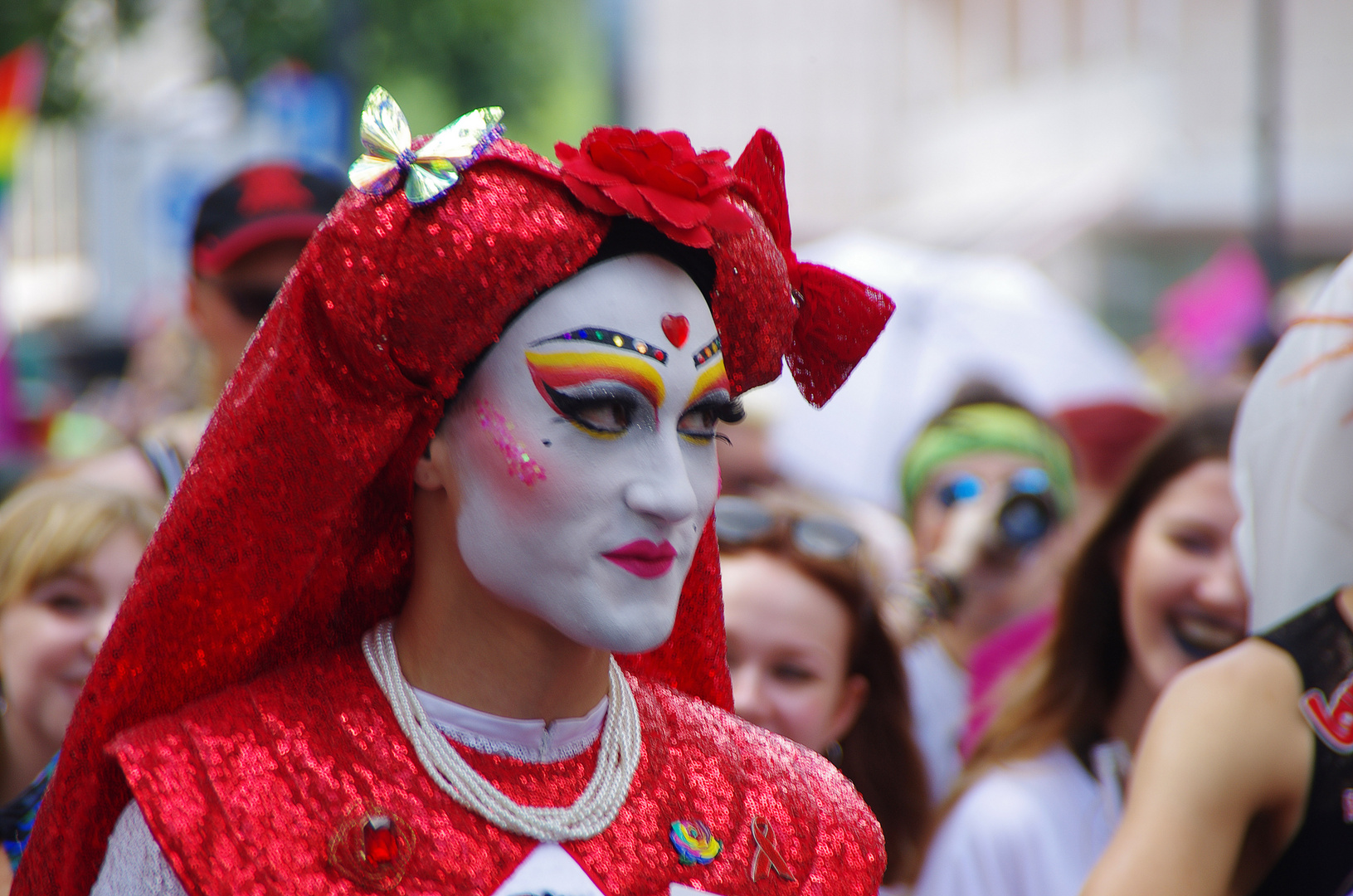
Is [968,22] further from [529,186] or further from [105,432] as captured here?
[529,186]

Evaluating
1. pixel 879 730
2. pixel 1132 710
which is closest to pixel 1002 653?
Result: pixel 1132 710

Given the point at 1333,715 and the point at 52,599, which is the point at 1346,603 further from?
the point at 52,599

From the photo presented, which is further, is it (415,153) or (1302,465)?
(1302,465)

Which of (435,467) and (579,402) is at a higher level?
(579,402)

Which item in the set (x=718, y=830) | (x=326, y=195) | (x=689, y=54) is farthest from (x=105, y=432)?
(x=689, y=54)

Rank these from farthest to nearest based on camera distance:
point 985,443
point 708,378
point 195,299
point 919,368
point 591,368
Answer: point 919,368 → point 985,443 → point 195,299 → point 708,378 → point 591,368

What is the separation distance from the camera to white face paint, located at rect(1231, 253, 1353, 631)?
247cm

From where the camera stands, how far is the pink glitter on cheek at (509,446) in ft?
6.20

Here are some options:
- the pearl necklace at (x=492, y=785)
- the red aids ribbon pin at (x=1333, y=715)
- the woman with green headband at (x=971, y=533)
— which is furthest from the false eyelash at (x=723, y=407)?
the woman with green headband at (x=971, y=533)

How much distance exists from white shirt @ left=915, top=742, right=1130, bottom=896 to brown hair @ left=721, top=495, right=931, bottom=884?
102 millimetres

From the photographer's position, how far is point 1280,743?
224cm

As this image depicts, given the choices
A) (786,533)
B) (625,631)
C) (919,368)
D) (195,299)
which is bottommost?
(919,368)

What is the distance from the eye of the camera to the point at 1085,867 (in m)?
3.13

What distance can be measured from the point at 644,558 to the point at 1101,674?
6.27 feet
